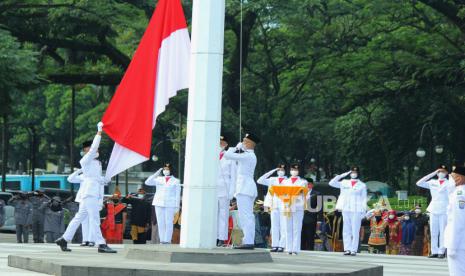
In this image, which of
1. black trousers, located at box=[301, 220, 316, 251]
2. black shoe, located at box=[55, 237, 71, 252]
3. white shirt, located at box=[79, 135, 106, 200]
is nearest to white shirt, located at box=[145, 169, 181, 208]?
white shirt, located at box=[79, 135, 106, 200]

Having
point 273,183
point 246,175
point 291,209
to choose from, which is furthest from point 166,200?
point 246,175

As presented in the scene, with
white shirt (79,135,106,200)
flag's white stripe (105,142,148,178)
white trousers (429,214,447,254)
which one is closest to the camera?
flag's white stripe (105,142,148,178)

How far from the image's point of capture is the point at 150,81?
18.7 meters

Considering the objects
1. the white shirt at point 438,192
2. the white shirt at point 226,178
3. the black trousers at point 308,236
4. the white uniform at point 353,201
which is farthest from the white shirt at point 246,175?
the black trousers at point 308,236

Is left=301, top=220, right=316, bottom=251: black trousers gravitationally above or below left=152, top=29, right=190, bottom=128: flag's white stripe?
below

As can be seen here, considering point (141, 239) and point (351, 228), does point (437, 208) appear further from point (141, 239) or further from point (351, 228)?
point (141, 239)

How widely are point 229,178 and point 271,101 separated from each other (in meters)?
24.4

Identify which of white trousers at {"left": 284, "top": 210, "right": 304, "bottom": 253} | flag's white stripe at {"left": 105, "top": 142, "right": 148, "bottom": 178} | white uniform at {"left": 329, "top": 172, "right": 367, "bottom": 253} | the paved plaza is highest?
flag's white stripe at {"left": 105, "top": 142, "right": 148, "bottom": 178}

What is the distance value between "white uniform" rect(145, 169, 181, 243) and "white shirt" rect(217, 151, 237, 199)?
12.5 feet

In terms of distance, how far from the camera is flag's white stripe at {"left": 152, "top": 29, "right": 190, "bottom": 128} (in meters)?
18.7

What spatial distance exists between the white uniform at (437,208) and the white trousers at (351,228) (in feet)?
5.06

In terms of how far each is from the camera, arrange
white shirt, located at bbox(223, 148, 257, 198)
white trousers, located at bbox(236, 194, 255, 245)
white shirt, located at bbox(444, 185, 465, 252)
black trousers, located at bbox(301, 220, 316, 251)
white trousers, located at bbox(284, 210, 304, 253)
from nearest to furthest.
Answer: white shirt, located at bbox(444, 185, 465, 252), white trousers, located at bbox(236, 194, 255, 245), white shirt, located at bbox(223, 148, 257, 198), white trousers, located at bbox(284, 210, 304, 253), black trousers, located at bbox(301, 220, 316, 251)

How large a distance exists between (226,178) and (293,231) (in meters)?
2.78

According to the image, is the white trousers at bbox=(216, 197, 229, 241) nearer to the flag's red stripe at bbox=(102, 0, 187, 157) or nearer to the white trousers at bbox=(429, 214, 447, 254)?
the flag's red stripe at bbox=(102, 0, 187, 157)
